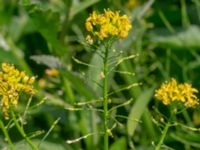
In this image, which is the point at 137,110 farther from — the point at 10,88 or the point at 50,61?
the point at 10,88

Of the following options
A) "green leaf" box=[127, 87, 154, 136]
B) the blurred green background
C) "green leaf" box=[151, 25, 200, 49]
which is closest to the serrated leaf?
the blurred green background

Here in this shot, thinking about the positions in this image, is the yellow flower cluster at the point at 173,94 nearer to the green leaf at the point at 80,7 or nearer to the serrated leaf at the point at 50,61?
the serrated leaf at the point at 50,61

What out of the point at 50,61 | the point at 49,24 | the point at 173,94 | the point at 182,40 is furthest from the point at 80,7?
the point at 173,94

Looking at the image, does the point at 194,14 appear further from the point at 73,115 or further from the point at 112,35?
the point at 112,35

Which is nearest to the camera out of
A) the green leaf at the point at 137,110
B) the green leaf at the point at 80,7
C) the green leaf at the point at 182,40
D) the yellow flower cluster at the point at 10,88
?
the yellow flower cluster at the point at 10,88

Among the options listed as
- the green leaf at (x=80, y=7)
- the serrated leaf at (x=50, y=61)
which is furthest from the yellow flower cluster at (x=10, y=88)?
the green leaf at (x=80, y=7)


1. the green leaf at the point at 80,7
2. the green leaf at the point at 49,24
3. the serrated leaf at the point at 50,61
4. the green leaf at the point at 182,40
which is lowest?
the serrated leaf at the point at 50,61

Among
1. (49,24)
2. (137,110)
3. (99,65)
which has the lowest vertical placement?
(137,110)

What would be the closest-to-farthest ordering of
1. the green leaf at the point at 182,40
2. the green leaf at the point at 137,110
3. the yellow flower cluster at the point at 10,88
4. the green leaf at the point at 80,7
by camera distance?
the yellow flower cluster at the point at 10,88 → the green leaf at the point at 137,110 → the green leaf at the point at 80,7 → the green leaf at the point at 182,40
